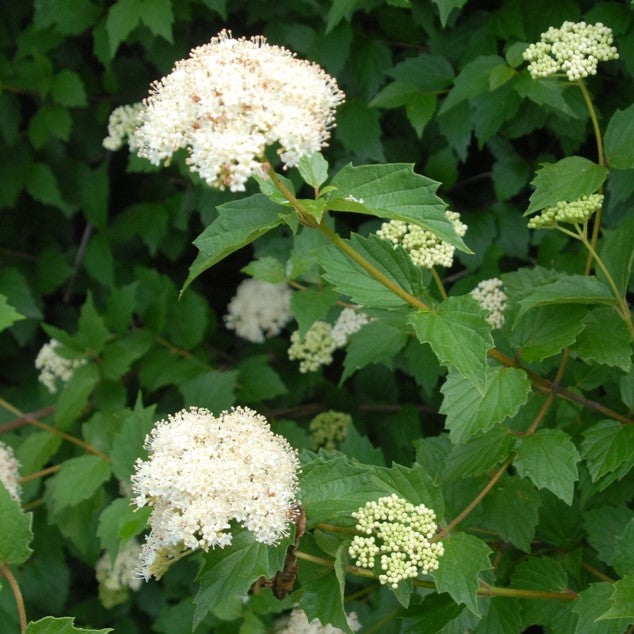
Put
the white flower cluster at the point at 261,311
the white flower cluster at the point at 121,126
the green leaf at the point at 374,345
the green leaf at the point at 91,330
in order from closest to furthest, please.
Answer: the green leaf at the point at 374,345, the green leaf at the point at 91,330, the white flower cluster at the point at 121,126, the white flower cluster at the point at 261,311

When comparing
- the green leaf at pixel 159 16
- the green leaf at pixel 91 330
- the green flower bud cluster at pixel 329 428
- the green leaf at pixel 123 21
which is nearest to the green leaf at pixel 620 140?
the green flower bud cluster at pixel 329 428

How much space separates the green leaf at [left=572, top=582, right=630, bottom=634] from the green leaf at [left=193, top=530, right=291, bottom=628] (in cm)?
66

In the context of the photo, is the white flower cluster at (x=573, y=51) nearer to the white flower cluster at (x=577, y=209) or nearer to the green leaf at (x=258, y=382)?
the white flower cluster at (x=577, y=209)

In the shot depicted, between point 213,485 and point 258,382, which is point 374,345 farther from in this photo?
point 213,485

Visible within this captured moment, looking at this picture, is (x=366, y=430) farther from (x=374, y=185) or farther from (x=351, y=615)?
(x=374, y=185)

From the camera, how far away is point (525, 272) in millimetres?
2389

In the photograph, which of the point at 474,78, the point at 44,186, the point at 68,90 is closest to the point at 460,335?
the point at 474,78

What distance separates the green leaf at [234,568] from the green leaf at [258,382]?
1410mm

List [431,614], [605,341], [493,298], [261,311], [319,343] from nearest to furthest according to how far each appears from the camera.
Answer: [431,614]
[605,341]
[493,298]
[319,343]
[261,311]

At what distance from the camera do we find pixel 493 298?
2.48 m

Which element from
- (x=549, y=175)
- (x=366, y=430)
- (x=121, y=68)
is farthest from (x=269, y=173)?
(x=121, y=68)

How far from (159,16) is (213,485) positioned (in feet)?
6.04

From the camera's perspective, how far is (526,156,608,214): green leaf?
6.88 ft

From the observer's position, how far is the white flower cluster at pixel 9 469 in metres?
2.82
